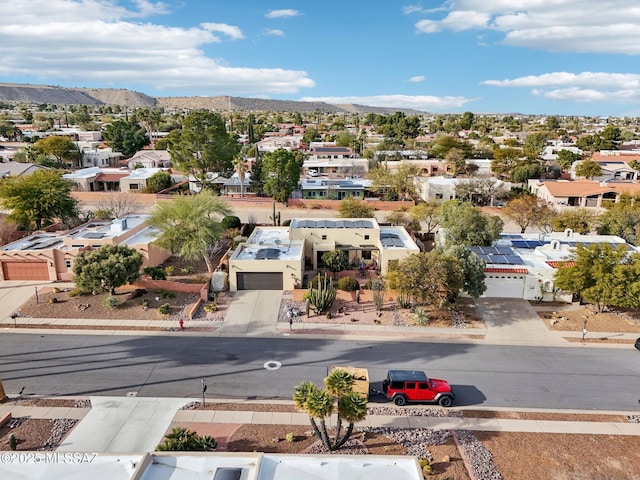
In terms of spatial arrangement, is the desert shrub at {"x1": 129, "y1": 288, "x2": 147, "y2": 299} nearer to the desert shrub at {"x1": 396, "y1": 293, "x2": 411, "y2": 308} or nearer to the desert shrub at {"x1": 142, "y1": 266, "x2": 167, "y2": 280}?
the desert shrub at {"x1": 142, "y1": 266, "x2": 167, "y2": 280}

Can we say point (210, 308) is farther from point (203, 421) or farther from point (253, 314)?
point (203, 421)

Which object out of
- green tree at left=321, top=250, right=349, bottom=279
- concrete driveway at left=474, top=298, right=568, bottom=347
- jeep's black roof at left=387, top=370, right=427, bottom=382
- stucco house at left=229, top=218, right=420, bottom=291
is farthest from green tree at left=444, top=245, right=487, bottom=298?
jeep's black roof at left=387, top=370, right=427, bottom=382

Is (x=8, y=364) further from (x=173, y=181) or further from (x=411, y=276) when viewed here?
(x=173, y=181)

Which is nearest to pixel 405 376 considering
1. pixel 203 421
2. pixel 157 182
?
pixel 203 421

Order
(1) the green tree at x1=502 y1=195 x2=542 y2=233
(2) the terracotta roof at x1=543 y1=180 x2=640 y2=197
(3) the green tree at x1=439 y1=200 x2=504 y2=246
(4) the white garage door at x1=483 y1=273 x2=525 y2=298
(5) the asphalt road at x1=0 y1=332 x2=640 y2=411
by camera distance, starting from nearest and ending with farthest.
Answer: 1. (5) the asphalt road at x1=0 y1=332 x2=640 y2=411
2. (4) the white garage door at x1=483 y1=273 x2=525 y2=298
3. (3) the green tree at x1=439 y1=200 x2=504 y2=246
4. (1) the green tree at x1=502 y1=195 x2=542 y2=233
5. (2) the terracotta roof at x1=543 y1=180 x2=640 y2=197

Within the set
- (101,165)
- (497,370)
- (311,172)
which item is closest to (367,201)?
(311,172)

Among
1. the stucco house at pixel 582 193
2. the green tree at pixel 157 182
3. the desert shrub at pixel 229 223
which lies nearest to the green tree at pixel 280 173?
the desert shrub at pixel 229 223

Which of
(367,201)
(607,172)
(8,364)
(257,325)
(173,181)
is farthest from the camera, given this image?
(607,172)

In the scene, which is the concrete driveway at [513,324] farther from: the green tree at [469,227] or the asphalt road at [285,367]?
the green tree at [469,227]
